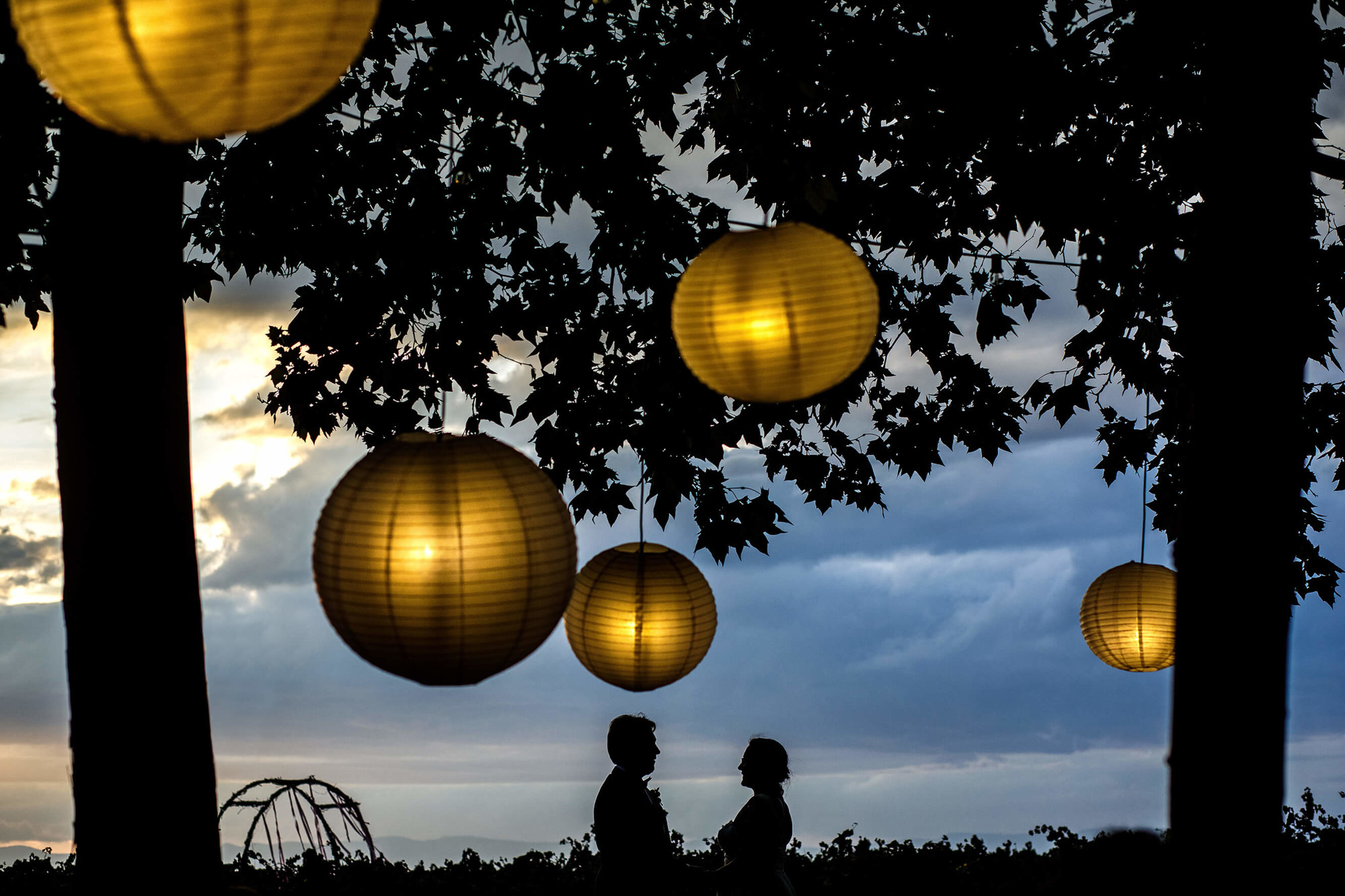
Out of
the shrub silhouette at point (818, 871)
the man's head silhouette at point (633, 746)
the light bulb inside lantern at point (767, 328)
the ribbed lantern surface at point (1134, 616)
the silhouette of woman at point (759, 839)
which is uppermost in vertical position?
the light bulb inside lantern at point (767, 328)

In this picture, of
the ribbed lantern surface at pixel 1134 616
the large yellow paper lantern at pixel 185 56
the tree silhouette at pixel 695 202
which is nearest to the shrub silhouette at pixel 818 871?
the ribbed lantern surface at pixel 1134 616

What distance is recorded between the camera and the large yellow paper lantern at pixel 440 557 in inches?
139

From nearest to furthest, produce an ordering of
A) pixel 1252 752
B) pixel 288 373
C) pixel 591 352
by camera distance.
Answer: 1. pixel 1252 752
2. pixel 591 352
3. pixel 288 373

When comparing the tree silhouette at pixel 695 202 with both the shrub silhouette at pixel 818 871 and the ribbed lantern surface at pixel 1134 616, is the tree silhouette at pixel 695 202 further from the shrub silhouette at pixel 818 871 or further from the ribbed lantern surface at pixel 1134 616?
the shrub silhouette at pixel 818 871

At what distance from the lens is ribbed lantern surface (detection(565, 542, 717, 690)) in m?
5.33

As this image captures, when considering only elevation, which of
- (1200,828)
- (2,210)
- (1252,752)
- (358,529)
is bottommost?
(1200,828)

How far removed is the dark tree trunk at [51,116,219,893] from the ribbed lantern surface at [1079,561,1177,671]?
5.20m

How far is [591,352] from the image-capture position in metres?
6.92

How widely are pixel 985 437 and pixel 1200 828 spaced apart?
16.2 feet

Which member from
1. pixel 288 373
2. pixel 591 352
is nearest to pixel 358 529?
pixel 591 352

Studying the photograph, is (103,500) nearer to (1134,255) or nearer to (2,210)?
(2,210)

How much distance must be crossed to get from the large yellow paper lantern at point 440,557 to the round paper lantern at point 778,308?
37.1 inches

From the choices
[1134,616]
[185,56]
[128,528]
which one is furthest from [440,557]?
[1134,616]

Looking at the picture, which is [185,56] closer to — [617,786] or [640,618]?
[640,618]
